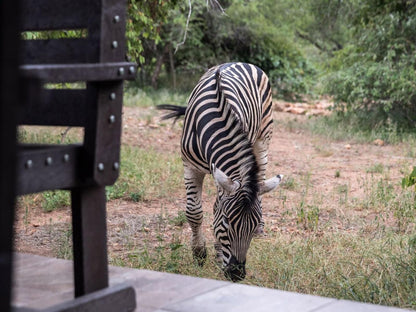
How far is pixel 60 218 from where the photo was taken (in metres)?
6.95

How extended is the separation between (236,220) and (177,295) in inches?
86.9

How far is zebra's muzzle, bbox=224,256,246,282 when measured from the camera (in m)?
4.81

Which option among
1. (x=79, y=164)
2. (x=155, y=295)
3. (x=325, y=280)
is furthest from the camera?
(x=325, y=280)

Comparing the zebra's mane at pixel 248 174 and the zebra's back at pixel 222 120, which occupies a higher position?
the zebra's back at pixel 222 120

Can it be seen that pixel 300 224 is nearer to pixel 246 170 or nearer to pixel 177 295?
pixel 246 170

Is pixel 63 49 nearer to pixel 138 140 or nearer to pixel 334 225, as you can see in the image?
pixel 334 225

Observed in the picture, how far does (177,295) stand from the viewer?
9.07ft

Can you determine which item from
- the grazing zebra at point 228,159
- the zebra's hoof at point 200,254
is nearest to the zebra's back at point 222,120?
the grazing zebra at point 228,159

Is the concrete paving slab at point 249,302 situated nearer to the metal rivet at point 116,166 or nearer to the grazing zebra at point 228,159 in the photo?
the metal rivet at point 116,166

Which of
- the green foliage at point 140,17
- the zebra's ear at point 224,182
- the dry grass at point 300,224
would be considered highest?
the green foliage at point 140,17

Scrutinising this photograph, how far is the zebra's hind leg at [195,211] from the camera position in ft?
19.0

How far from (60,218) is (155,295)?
437 centimetres

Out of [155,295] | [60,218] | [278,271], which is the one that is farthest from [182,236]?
[155,295]

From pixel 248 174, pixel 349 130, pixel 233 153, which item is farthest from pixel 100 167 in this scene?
pixel 349 130
